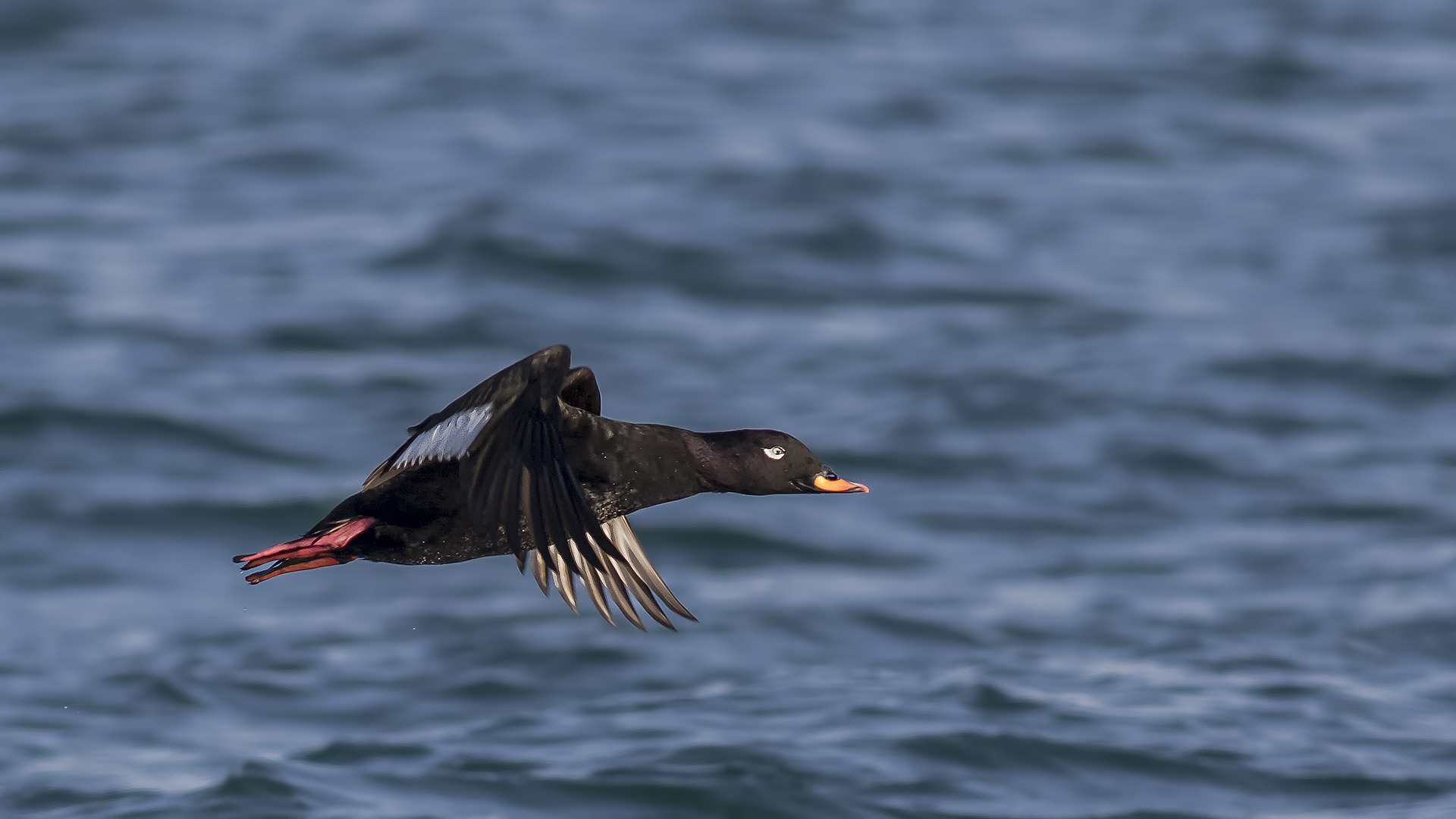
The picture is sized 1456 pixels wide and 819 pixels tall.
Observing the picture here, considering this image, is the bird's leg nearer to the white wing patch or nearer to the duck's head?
the white wing patch

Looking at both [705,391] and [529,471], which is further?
[705,391]

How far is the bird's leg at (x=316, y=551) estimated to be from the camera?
4.96 metres

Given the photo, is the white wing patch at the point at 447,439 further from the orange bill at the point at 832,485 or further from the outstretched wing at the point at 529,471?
the orange bill at the point at 832,485

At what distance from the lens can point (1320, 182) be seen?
18.4 meters

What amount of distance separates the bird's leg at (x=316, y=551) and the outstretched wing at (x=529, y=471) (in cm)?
22

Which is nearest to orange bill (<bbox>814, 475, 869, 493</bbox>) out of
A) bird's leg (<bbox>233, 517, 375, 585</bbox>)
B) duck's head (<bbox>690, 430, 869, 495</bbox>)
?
duck's head (<bbox>690, 430, 869, 495</bbox>)

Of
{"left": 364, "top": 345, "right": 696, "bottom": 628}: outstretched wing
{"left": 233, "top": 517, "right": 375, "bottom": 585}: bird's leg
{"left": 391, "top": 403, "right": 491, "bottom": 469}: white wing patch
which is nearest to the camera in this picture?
{"left": 364, "top": 345, "right": 696, "bottom": 628}: outstretched wing

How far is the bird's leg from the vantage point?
496 cm

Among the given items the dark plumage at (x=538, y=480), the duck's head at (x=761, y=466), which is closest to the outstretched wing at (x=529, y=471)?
the dark plumage at (x=538, y=480)

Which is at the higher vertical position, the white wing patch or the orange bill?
Answer: the orange bill

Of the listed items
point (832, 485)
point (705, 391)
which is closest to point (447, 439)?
point (832, 485)

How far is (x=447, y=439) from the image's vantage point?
492 cm

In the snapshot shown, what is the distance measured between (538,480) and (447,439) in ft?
1.60

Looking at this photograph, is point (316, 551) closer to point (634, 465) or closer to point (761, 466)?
point (634, 465)
